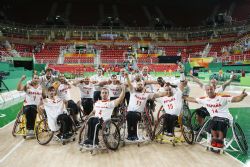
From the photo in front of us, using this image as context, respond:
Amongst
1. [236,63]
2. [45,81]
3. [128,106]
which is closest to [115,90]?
[128,106]

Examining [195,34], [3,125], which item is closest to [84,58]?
[195,34]

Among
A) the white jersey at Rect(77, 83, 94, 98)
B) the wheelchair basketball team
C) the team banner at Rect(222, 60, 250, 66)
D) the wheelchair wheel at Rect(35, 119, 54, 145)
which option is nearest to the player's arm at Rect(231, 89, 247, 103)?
the wheelchair basketball team

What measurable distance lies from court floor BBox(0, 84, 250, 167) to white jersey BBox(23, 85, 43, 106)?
42.6 inches

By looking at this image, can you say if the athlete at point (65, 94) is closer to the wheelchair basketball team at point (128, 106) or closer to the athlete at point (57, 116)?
the wheelchair basketball team at point (128, 106)

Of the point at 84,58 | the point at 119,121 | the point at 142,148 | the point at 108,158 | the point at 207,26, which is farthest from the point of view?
the point at 207,26

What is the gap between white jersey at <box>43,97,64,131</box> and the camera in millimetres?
6453

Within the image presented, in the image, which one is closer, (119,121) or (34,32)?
(119,121)

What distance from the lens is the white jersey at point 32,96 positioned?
23.8ft

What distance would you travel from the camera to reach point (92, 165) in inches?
203

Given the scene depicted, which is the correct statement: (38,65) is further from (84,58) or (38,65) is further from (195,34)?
(195,34)

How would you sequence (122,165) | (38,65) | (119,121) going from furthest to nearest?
(38,65) → (119,121) → (122,165)

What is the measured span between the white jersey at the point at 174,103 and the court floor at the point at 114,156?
82 cm

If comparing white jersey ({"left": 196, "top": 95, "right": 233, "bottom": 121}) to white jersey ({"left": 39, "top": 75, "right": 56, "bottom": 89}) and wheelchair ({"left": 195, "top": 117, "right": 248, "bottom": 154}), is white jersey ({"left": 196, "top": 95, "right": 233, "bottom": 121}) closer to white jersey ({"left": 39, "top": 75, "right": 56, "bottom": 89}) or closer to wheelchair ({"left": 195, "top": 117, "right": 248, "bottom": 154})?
wheelchair ({"left": 195, "top": 117, "right": 248, "bottom": 154})

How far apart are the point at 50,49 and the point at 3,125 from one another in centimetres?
3684
